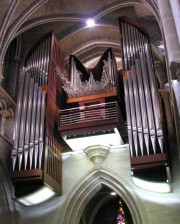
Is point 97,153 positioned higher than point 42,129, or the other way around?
point 42,129

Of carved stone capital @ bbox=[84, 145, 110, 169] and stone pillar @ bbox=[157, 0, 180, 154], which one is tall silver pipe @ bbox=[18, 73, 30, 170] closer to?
carved stone capital @ bbox=[84, 145, 110, 169]

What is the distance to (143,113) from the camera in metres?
9.45

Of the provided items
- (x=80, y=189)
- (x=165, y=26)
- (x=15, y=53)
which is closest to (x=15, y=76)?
(x=15, y=53)

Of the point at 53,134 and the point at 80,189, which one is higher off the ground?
the point at 53,134

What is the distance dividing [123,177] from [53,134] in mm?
2385

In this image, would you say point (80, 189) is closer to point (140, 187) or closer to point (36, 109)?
point (140, 187)

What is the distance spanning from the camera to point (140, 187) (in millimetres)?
9711

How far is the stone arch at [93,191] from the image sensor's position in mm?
9633

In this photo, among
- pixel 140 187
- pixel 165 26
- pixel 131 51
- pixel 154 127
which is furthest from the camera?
pixel 131 51

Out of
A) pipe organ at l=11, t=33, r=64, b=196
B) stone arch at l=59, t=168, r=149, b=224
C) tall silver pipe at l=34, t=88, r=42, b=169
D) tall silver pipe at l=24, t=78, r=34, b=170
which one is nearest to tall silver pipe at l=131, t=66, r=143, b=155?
stone arch at l=59, t=168, r=149, b=224

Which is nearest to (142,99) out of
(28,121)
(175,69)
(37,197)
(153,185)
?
(153,185)

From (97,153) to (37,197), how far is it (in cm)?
212

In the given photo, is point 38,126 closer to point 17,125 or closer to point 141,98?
point 17,125

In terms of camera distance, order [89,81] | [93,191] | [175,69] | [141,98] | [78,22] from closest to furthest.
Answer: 1. [175,69]
2. [141,98]
3. [93,191]
4. [89,81]
5. [78,22]
